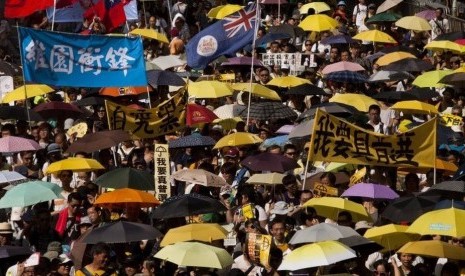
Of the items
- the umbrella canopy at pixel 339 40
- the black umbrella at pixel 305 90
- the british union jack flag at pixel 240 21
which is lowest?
the umbrella canopy at pixel 339 40

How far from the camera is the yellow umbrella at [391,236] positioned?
21.8 metres

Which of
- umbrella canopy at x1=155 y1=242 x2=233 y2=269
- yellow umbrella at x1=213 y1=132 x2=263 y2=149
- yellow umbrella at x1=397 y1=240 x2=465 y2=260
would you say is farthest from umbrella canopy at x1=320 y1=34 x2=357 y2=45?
yellow umbrella at x1=397 y1=240 x2=465 y2=260

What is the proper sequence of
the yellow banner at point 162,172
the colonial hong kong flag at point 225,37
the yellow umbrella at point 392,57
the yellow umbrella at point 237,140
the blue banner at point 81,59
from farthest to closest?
the yellow umbrella at point 392,57 → the colonial hong kong flag at point 225,37 → the blue banner at point 81,59 → the yellow umbrella at point 237,140 → the yellow banner at point 162,172

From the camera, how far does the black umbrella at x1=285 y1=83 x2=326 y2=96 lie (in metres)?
30.4

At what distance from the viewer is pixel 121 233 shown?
21750mm

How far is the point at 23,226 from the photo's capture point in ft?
77.5

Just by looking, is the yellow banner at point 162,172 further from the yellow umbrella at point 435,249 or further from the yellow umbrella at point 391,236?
the yellow umbrella at point 435,249

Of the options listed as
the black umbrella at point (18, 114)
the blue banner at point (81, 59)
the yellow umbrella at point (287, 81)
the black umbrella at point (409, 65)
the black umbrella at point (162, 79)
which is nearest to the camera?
the blue banner at point (81, 59)

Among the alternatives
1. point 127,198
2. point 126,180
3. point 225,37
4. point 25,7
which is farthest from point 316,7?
point 127,198

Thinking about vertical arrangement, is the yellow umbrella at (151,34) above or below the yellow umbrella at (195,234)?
below

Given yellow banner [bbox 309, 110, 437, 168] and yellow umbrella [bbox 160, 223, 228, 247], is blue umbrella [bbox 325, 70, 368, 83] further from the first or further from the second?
yellow umbrella [bbox 160, 223, 228, 247]

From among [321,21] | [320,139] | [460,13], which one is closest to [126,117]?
[320,139]

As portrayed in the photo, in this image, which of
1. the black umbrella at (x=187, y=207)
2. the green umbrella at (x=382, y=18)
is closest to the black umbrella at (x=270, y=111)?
the black umbrella at (x=187, y=207)

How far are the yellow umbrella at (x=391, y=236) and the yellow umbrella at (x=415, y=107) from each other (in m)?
6.96
